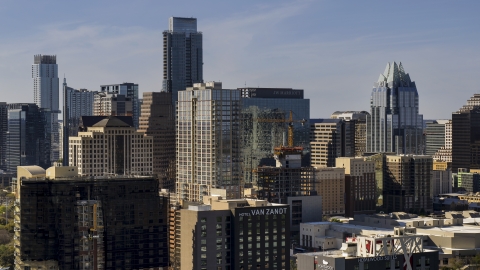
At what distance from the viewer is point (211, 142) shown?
568 feet

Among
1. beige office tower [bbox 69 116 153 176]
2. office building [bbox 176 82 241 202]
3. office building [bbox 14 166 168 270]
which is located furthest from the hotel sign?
beige office tower [bbox 69 116 153 176]

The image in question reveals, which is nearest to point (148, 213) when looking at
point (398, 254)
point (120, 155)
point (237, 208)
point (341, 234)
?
point (237, 208)

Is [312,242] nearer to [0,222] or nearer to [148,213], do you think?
[148,213]

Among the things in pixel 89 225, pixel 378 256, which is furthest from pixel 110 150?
pixel 378 256

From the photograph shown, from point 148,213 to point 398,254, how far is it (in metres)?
39.0

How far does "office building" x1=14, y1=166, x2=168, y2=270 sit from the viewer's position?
103 m

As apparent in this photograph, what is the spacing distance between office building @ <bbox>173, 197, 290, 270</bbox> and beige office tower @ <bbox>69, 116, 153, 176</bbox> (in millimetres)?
72306

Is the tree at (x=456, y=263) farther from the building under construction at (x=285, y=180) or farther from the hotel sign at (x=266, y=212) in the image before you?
the building under construction at (x=285, y=180)

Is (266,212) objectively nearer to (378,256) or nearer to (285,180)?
(378,256)

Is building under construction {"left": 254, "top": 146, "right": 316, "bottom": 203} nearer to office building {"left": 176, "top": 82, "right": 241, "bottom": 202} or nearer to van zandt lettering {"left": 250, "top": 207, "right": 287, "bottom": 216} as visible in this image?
office building {"left": 176, "top": 82, "right": 241, "bottom": 202}

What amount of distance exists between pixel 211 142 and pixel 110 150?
18.3 m

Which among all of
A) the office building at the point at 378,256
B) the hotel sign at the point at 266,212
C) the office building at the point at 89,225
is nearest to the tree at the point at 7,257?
the office building at the point at 89,225

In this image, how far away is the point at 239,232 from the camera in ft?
314

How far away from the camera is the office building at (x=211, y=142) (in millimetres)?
171500
